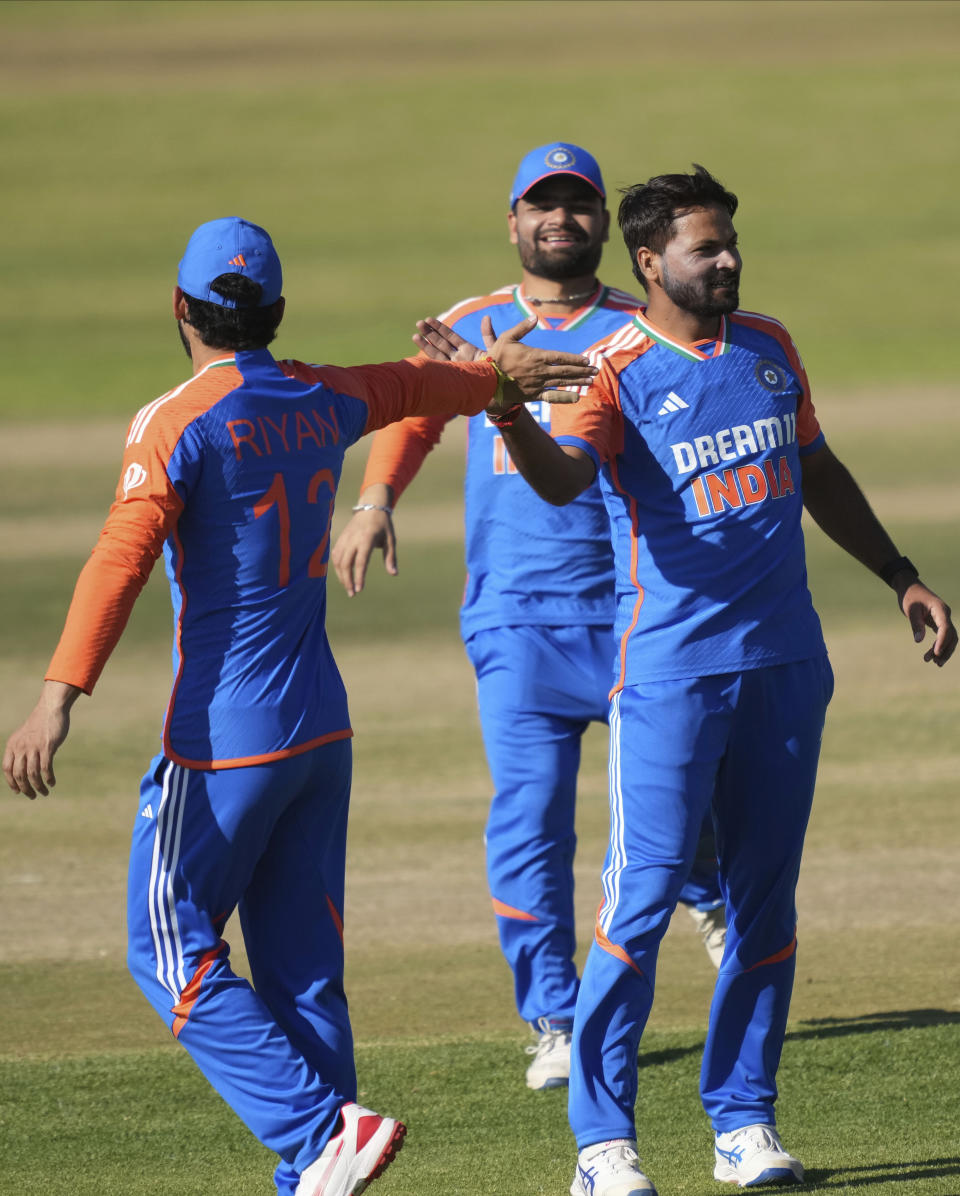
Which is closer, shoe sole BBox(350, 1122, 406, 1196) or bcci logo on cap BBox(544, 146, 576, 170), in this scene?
shoe sole BBox(350, 1122, 406, 1196)

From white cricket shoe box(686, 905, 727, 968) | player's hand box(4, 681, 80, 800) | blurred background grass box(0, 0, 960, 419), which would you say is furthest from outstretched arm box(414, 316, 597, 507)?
blurred background grass box(0, 0, 960, 419)

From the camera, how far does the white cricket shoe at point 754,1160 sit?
3.97 m

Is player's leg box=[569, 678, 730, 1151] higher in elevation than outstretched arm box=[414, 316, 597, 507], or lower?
lower

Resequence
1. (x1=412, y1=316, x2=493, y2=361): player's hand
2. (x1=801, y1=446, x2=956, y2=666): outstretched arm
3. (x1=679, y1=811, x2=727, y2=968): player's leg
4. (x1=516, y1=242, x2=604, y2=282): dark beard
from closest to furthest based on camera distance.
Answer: (x1=412, y1=316, x2=493, y2=361): player's hand
(x1=801, y1=446, x2=956, y2=666): outstretched arm
(x1=516, y1=242, x2=604, y2=282): dark beard
(x1=679, y1=811, x2=727, y2=968): player's leg

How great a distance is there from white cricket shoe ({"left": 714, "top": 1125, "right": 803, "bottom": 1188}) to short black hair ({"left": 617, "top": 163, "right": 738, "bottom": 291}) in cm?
181

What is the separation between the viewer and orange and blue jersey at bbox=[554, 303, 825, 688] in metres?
3.96

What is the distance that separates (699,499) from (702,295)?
436 millimetres

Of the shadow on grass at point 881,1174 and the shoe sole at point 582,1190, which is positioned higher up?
the shoe sole at point 582,1190

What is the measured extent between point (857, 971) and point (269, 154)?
3755 cm

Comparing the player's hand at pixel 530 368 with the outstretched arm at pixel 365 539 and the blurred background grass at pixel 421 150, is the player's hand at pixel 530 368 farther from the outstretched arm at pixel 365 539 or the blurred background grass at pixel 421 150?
the blurred background grass at pixel 421 150

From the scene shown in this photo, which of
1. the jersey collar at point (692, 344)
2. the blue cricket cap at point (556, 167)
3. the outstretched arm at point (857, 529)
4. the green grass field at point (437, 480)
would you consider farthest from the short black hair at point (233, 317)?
the blue cricket cap at point (556, 167)

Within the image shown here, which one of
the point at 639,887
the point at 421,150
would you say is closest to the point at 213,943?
the point at 639,887

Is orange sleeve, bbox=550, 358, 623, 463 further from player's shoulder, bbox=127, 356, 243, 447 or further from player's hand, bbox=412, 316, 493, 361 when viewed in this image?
player's shoulder, bbox=127, 356, 243, 447

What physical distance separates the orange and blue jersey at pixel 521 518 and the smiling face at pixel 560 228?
105 mm
